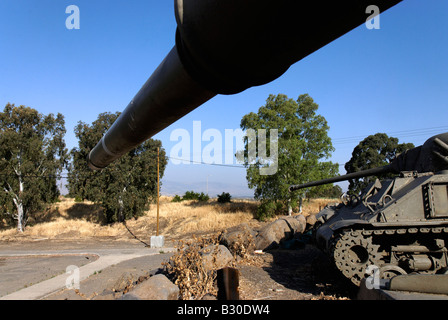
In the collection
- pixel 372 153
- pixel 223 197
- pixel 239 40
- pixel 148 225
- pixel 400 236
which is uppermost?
pixel 372 153

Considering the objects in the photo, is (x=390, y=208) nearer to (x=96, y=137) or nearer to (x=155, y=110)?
(x=155, y=110)

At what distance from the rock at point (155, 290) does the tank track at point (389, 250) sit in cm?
299

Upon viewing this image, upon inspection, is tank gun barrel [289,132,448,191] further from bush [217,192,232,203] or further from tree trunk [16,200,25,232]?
tree trunk [16,200,25,232]

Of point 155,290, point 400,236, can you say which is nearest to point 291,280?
point 400,236

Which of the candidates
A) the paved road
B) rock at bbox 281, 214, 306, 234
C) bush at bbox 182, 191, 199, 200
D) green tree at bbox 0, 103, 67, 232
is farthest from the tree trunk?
rock at bbox 281, 214, 306, 234

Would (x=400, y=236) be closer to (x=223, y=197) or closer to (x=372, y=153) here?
(x=223, y=197)

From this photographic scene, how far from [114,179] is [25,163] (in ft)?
21.9

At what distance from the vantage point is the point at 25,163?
2438 centimetres

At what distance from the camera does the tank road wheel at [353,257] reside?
5809 mm

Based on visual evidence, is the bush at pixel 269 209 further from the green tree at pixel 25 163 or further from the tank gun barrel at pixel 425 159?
the green tree at pixel 25 163

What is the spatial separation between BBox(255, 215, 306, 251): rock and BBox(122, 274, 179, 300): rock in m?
6.11
